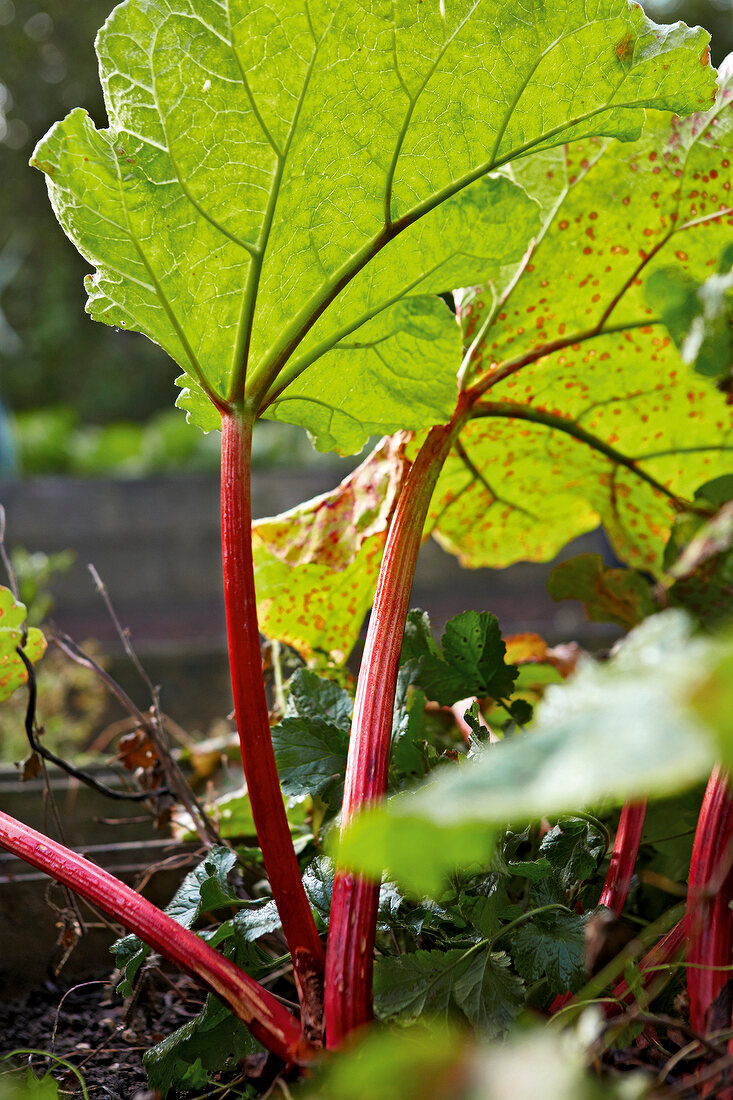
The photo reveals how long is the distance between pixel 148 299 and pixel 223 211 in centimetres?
8

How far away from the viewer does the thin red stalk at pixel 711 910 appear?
1.48 feet

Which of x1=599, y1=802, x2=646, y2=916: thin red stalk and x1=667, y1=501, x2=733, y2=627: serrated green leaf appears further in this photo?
x1=667, y1=501, x2=733, y2=627: serrated green leaf

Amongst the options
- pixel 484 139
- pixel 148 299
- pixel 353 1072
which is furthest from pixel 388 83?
pixel 353 1072

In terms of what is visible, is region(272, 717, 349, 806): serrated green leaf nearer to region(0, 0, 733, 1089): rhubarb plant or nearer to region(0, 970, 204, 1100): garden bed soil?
region(0, 0, 733, 1089): rhubarb plant

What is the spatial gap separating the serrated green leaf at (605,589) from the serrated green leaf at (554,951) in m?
0.38

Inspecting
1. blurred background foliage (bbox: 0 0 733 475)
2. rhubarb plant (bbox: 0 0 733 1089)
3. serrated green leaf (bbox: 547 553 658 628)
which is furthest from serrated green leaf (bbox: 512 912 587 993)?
blurred background foliage (bbox: 0 0 733 475)

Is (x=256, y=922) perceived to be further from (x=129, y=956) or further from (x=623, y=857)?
(x=623, y=857)

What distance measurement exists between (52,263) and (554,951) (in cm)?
1017

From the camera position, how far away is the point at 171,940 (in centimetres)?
49

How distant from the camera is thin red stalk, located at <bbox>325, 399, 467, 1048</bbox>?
0.46 m

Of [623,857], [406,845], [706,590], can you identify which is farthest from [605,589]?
[406,845]

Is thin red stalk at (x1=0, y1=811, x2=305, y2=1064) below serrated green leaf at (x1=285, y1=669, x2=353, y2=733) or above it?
below

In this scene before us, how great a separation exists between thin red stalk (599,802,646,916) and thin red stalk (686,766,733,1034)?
6cm

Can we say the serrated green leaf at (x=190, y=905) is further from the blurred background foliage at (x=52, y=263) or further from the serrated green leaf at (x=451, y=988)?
the blurred background foliage at (x=52, y=263)
